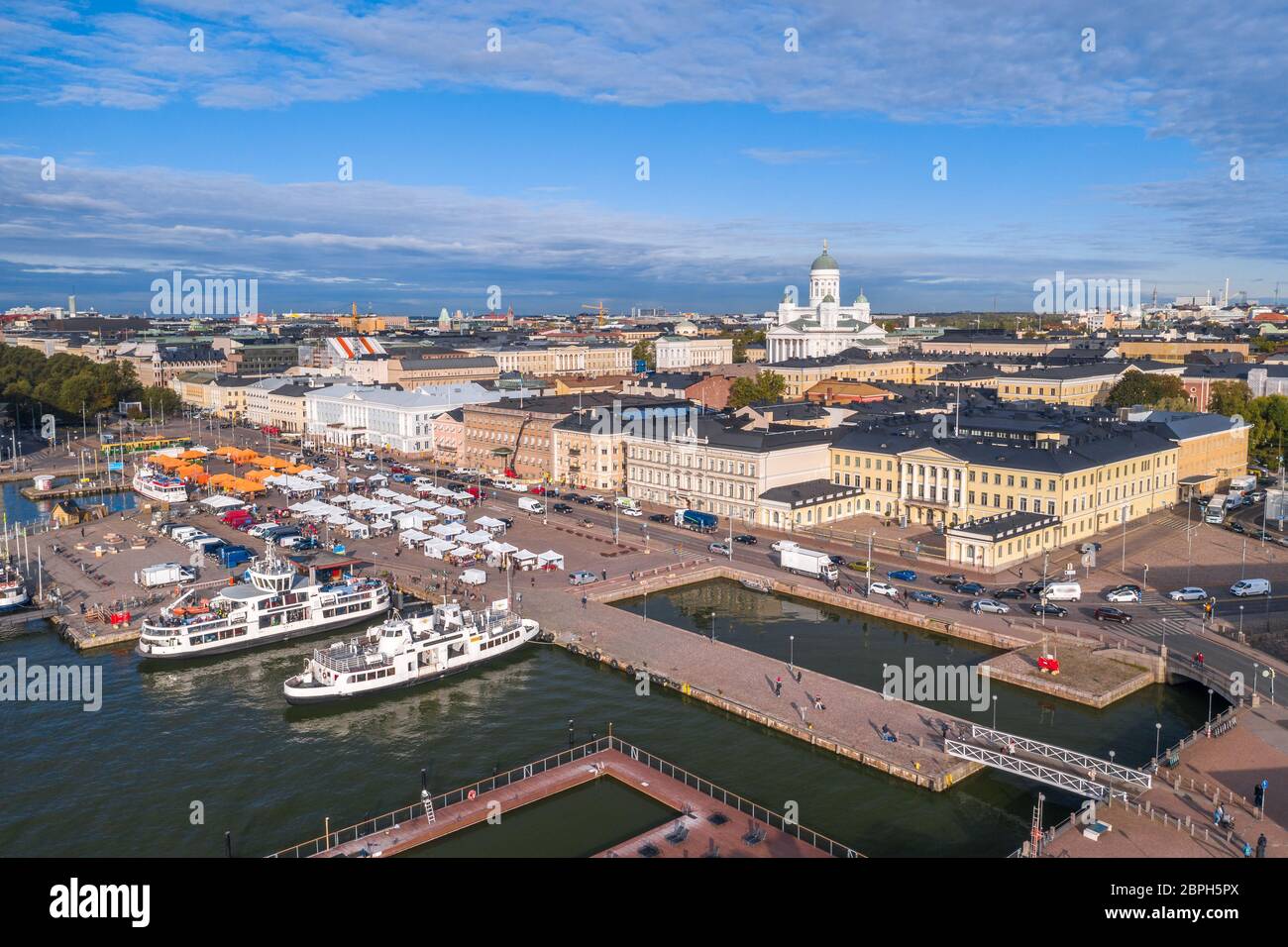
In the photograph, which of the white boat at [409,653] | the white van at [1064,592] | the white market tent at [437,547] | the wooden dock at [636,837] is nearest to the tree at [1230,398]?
the white van at [1064,592]

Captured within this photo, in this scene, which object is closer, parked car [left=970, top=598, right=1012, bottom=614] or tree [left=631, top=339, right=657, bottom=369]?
parked car [left=970, top=598, right=1012, bottom=614]

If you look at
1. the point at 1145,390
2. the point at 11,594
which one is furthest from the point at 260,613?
the point at 1145,390

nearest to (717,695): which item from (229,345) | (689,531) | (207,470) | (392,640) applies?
(392,640)

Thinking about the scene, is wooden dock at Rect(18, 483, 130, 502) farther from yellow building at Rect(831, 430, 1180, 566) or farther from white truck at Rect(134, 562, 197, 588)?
yellow building at Rect(831, 430, 1180, 566)

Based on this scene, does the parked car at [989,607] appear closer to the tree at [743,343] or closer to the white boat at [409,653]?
the white boat at [409,653]

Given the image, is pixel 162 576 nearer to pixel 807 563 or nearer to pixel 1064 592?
pixel 807 563

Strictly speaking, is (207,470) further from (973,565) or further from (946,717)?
(946,717)

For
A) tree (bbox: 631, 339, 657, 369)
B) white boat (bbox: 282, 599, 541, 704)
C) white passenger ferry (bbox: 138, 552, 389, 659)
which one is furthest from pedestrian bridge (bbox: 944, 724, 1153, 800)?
tree (bbox: 631, 339, 657, 369)
